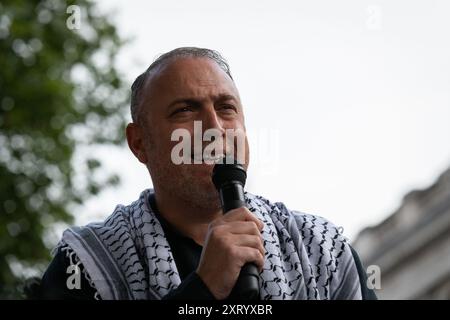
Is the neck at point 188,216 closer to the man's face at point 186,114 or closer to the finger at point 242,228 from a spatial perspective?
the man's face at point 186,114

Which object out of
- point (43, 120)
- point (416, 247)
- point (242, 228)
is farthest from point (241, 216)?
point (416, 247)

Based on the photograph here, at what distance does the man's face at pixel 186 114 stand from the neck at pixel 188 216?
0.04m

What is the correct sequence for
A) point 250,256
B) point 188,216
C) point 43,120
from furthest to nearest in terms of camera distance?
point 43,120
point 188,216
point 250,256

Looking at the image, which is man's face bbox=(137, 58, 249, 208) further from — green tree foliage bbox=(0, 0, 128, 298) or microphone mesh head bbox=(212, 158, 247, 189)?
green tree foliage bbox=(0, 0, 128, 298)

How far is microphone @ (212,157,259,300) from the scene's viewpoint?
299cm

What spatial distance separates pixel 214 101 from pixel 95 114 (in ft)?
40.9

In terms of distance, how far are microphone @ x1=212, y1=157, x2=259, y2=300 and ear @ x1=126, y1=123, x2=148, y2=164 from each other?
2.10 feet

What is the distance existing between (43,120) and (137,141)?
1085 centimetres

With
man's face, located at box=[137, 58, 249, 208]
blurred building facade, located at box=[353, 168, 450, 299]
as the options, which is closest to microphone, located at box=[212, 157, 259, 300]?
man's face, located at box=[137, 58, 249, 208]

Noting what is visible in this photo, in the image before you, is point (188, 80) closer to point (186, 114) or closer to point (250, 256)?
point (186, 114)

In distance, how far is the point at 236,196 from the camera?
324 centimetres

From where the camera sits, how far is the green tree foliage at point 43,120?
14.4 m
